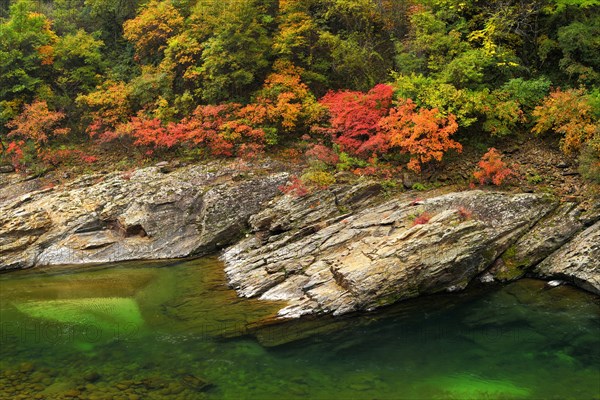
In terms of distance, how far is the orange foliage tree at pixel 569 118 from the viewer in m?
15.9

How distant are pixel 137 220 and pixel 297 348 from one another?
11627mm

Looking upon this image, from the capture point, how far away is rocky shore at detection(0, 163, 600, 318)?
13.3m

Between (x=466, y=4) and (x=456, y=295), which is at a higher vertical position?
(x=466, y=4)

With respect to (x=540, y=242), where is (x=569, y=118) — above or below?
above

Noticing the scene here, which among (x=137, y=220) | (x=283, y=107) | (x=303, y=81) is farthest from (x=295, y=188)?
(x=303, y=81)

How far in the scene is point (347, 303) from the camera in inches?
505

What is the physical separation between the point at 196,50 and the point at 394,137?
13.6m

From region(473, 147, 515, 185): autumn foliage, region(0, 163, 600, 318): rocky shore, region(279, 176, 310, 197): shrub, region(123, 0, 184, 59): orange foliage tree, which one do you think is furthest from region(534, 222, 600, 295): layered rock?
region(123, 0, 184, 59): orange foliage tree

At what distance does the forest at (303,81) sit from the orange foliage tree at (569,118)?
5cm

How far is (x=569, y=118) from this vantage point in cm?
1645

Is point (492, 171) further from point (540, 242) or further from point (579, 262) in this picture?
point (579, 262)

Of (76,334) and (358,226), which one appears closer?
(76,334)

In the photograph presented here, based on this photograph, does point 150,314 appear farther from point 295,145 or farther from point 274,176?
point 295,145

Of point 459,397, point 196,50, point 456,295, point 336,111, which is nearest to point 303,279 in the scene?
point 456,295
